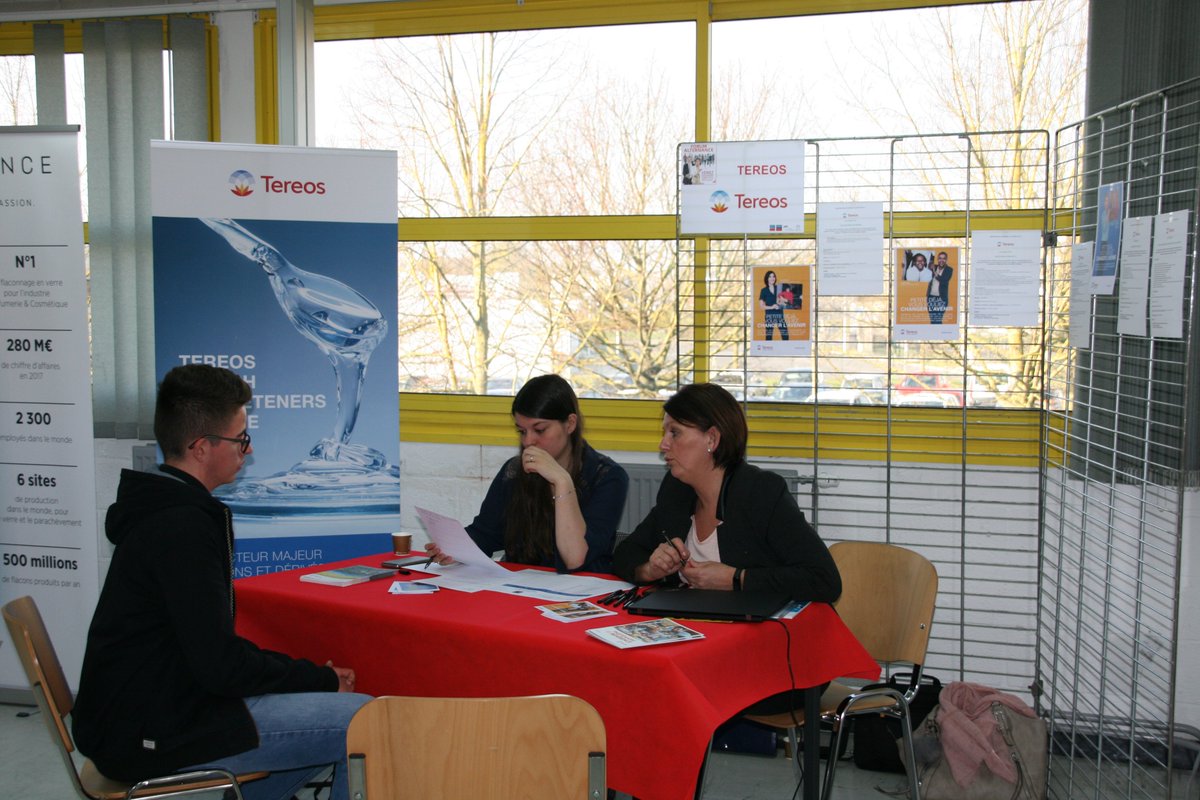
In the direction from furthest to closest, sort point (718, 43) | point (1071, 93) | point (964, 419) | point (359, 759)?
point (718, 43) < point (1071, 93) < point (964, 419) < point (359, 759)

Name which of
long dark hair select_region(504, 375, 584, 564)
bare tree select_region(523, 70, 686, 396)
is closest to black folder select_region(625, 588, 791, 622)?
long dark hair select_region(504, 375, 584, 564)

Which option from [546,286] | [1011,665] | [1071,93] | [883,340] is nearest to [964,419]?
[883,340]

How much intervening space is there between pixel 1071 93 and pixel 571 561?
2.62 m

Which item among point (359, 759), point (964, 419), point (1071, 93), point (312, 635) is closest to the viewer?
point (359, 759)

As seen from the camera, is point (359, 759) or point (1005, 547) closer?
point (359, 759)

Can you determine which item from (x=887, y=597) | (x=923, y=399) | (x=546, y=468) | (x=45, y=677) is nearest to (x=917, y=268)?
(x=923, y=399)

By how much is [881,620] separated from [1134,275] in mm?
1212

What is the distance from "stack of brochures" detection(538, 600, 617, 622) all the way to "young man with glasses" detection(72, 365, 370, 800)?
51 cm

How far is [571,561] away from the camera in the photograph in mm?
2918

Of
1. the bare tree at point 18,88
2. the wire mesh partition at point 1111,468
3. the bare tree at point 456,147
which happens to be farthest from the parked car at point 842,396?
the bare tree at point 18,88

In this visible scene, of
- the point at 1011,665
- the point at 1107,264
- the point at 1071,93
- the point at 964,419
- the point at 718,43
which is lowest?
the point at 1011,665

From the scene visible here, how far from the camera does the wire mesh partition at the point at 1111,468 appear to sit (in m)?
3.03

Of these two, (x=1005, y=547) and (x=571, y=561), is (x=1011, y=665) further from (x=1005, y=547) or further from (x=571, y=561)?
(x=571, y=561)

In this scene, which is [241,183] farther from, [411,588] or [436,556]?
[411,588]
